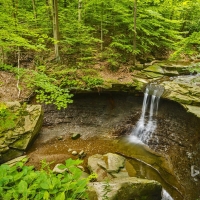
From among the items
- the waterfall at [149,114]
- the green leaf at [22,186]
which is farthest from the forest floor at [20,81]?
the green leaf at [22,186]

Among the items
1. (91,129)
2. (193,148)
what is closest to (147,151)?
(193,148)

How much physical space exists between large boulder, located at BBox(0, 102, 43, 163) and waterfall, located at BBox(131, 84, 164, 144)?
4.92 meters

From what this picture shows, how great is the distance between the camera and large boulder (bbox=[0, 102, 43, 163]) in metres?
6.57

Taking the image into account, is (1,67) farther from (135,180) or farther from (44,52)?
(135,180)

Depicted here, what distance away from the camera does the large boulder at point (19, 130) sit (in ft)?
21.5

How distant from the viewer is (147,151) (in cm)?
801

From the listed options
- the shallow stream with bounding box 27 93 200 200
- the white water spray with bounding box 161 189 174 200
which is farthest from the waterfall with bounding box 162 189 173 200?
the shallow stream with bounding box 27 93 200 200

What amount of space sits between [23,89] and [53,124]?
2315 millimetres

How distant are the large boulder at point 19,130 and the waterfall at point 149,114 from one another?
4917 millimetres

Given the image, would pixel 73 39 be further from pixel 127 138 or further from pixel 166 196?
pixel 166 196

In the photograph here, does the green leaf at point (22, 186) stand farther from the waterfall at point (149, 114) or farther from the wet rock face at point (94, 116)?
the waterfall at point (149, 114)

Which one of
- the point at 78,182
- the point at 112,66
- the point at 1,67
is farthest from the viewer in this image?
the point at 112,66

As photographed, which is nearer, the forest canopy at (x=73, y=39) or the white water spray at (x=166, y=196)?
the white water spray at (x=166, y=196)

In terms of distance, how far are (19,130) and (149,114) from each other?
6.47 meters
